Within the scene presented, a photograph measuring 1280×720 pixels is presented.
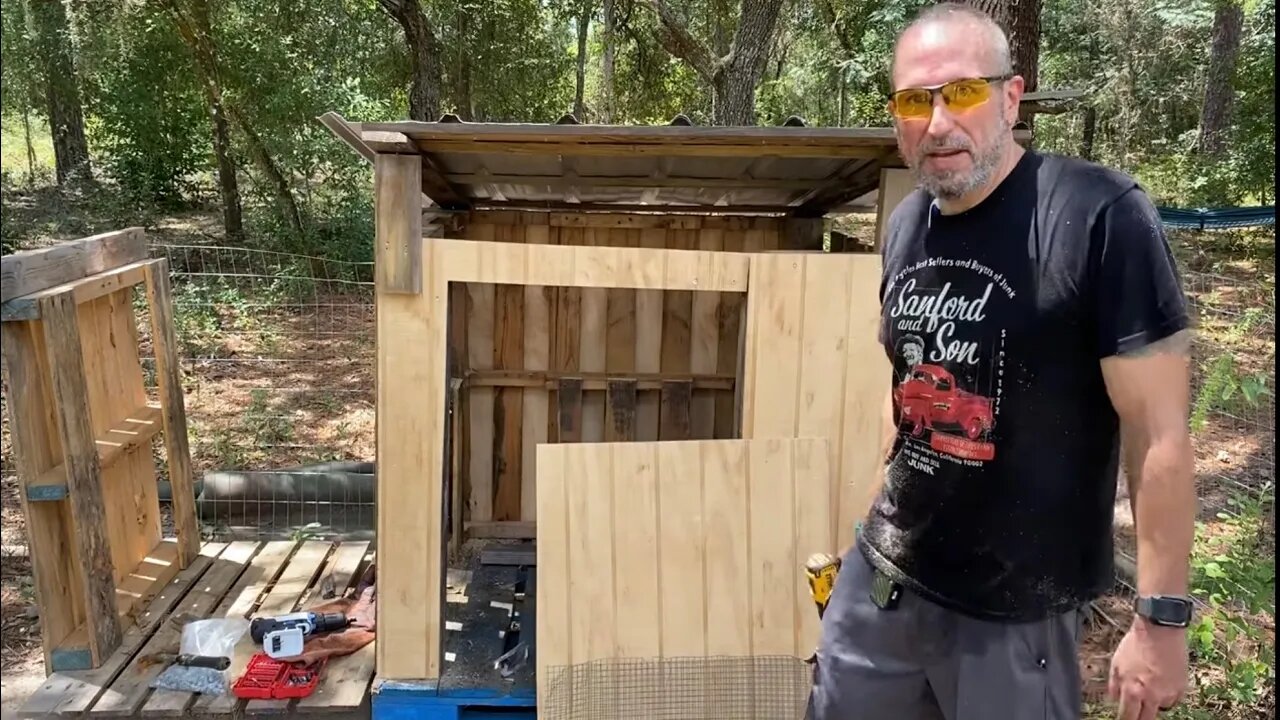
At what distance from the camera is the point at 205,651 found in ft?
12.1

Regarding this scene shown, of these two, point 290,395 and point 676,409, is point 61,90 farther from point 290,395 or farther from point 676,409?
point 676,409

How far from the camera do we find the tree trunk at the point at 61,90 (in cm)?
849

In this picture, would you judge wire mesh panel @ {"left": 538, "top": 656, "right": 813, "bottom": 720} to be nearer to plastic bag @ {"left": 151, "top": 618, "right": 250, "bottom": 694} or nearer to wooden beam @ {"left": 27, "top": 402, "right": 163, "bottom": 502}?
plastic bag @ {"left": 151, "top": 618, "right": 250, "bottom": 694}

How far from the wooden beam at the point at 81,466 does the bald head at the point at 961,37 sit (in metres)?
3.22

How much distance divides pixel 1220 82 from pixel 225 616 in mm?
16433

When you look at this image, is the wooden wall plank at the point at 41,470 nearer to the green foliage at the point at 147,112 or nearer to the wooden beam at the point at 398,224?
the wooden beam at the point at 398,224

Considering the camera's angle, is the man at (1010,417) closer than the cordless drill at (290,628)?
Yes

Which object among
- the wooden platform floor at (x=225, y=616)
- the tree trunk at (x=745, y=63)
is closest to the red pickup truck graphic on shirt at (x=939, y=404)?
the wooden platform floor at (x=225, y=616)

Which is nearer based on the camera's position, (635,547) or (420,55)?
(635,547)

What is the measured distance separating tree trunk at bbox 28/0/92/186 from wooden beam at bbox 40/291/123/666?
5.71 meters

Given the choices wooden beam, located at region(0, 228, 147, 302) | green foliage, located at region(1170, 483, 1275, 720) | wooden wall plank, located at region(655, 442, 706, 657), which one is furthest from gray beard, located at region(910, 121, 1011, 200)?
wooden beam, located at region(0, 228, 147, 302)

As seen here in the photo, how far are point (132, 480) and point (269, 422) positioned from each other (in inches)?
107

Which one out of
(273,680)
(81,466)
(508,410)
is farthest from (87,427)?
(508,410)

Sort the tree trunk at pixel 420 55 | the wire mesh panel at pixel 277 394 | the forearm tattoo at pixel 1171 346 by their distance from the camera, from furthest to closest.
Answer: the tree trunk at pixel 420 55, the wire mesh panel at pixel 277 394, the forearm tattoo at pixel 1171 346
